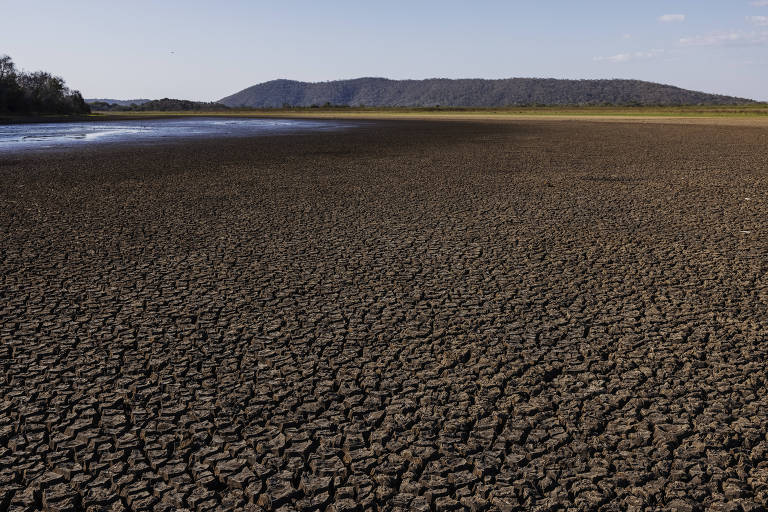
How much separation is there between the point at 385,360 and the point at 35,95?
269 feet

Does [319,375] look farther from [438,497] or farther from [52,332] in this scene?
[52,332]

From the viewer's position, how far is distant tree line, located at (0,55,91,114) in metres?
64.9

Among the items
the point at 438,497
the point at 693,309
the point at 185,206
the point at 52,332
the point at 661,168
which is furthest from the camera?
the point at 661,168

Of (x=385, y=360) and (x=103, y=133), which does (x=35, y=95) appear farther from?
(x=385, y=360)

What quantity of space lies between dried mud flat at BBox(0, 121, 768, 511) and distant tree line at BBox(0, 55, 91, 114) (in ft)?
226

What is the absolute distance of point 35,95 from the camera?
71312mm

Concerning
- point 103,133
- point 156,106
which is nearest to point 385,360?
point 103,133

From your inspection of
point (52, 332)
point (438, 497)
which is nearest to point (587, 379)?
point (438, 497)

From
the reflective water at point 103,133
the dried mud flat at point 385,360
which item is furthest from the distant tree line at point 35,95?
the dried mud flat at point 385,360

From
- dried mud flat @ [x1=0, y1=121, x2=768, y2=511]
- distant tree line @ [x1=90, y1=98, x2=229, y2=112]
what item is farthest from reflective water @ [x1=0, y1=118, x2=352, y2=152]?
distant tree line @ [x1=90, y1=98, x2=229, y2=112]

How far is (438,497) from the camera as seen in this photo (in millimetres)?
2393

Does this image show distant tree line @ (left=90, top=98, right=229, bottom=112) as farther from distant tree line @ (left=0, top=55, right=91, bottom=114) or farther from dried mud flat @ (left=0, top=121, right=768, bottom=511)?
dried mud flat @ (left=0, top=121, right=768, bottom=511)

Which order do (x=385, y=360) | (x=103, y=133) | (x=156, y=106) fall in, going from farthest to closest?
1. (x=156, y=106)
2. (x=103, y=133)
3. (x=385, y=360)

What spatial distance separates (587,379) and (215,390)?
2.07m
